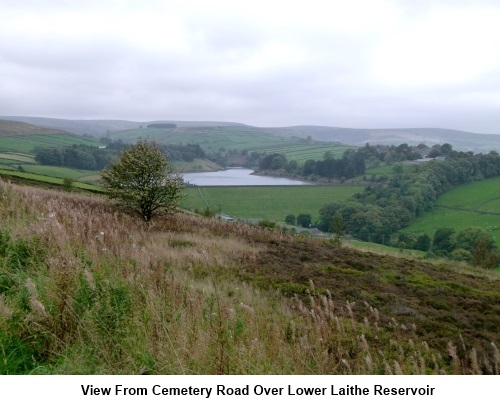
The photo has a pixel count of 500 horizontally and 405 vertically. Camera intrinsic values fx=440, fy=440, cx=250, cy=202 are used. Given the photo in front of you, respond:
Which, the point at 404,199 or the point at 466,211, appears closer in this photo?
the point at 466,211

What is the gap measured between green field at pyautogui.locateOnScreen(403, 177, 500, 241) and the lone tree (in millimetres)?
56046

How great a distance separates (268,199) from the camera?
84.1m

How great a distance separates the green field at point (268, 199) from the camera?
7256 centimetres

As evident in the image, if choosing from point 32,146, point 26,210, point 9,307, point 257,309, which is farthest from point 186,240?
point 32,146

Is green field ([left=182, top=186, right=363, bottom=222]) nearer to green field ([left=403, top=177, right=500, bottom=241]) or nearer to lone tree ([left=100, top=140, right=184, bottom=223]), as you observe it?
green field ([left=403, top=177, right=500, bottom=241])

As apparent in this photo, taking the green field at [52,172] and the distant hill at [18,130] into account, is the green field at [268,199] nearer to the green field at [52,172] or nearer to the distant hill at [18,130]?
the green field at [52,172]

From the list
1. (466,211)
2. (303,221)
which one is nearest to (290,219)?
(303,221)

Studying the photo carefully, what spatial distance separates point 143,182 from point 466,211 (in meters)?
70.2

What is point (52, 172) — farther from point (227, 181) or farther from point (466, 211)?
point (466, 211)

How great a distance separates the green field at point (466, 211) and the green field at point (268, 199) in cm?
1749

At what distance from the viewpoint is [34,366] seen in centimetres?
369

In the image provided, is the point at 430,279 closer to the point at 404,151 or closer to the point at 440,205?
the point at 440,205

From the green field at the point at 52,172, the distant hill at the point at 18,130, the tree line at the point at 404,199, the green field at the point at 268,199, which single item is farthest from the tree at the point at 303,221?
the distant hill at the point at 18,130

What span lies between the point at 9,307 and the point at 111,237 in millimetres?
3661
